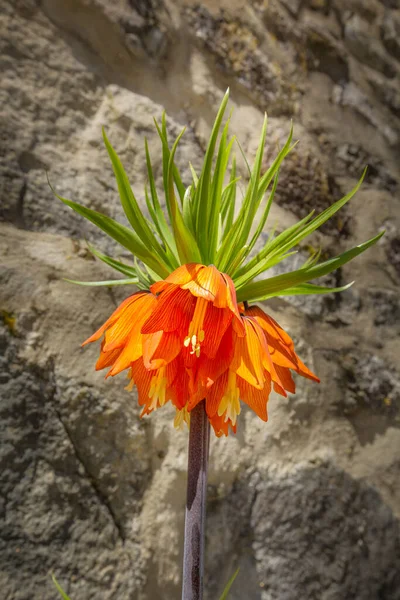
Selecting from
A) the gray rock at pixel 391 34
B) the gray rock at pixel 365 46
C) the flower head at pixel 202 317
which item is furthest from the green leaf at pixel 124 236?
the gray rock at pixel 391 34

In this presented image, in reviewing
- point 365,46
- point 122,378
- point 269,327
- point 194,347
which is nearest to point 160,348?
point 194,347

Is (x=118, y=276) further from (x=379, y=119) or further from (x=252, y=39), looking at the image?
(x=379, y=119)

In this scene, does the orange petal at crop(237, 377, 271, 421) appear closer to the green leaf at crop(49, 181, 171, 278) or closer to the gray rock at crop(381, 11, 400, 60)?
the green leaf at crop(49, 181, 171, 278)

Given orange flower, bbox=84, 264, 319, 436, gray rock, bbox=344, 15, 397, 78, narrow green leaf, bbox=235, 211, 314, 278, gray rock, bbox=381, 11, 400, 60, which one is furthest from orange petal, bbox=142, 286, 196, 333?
gray rock, bbox=381, 11, 400, 60

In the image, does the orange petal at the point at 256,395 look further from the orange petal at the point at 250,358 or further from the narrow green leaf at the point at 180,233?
the narrow green leaf at the point at 180,233

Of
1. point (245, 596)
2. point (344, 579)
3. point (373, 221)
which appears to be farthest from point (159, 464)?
point (373, 221)
